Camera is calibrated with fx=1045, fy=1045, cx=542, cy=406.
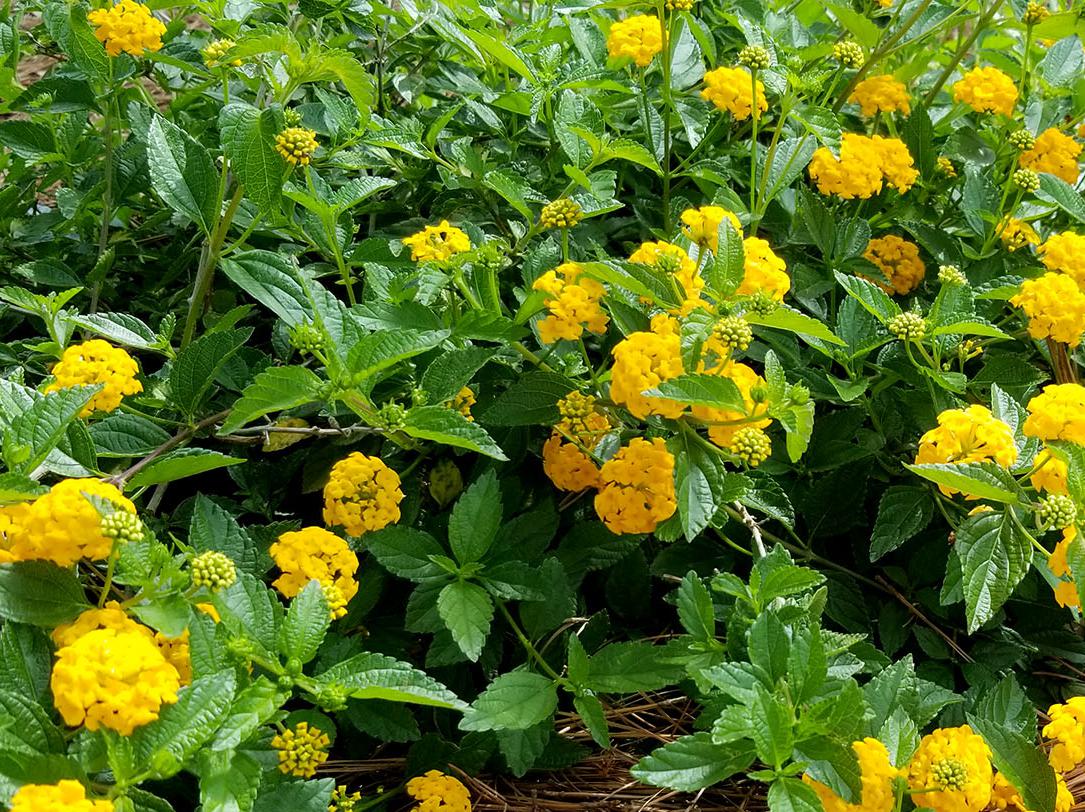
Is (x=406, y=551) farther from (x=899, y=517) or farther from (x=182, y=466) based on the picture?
(x=899, y=517)

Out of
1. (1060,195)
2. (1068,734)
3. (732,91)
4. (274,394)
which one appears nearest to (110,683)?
(274,394)

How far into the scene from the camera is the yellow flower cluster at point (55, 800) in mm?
909

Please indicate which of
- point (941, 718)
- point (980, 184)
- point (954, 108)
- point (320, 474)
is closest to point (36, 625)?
point (320, 474)

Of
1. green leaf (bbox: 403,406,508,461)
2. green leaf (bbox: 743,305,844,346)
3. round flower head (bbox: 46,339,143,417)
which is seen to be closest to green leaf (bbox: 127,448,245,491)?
round flower head (bbox: 46,339,143,417)

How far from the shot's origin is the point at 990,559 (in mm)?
1349

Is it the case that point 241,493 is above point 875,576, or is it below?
above

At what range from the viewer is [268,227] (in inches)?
67.9

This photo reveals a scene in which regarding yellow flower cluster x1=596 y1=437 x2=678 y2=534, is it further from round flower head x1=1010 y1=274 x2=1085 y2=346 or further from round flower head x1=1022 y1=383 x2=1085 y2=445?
round flower head x1=1010 y1=274 x2=1085 y2=346

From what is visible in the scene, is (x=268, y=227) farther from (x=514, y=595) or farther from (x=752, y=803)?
(x=752, y=803)

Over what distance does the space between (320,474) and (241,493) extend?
15 centimetres

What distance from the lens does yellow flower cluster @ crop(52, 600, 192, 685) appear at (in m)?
1.11

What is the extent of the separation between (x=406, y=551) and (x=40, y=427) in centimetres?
50

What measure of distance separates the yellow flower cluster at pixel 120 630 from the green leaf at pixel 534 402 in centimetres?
52

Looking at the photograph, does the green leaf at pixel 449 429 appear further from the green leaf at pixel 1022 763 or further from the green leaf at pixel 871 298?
the green leaf at pixel 1022 763
